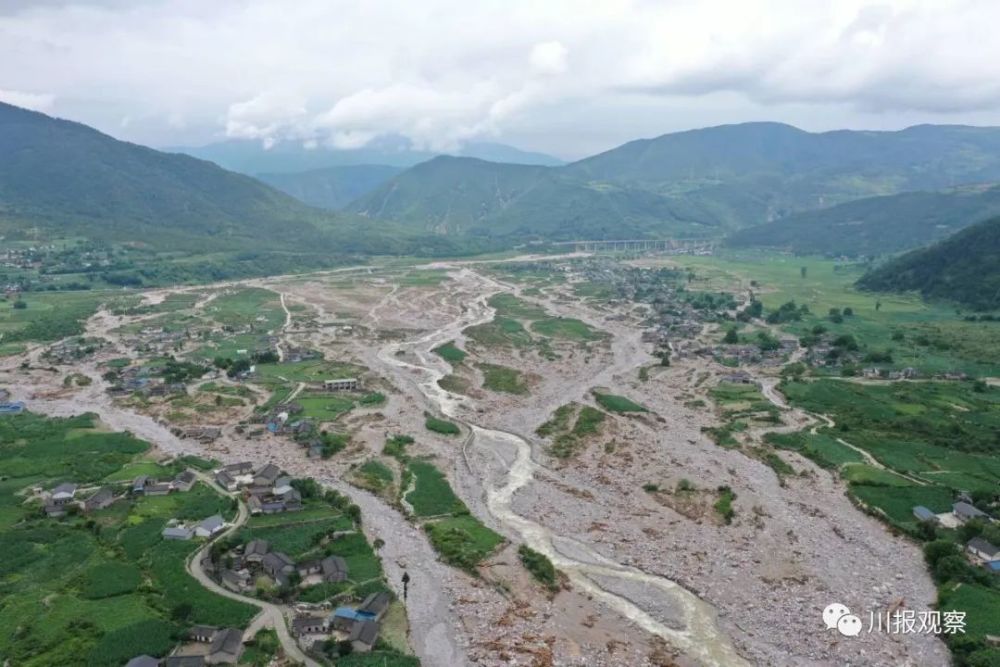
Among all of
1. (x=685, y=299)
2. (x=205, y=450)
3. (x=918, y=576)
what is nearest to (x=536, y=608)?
(x=918, y=576)

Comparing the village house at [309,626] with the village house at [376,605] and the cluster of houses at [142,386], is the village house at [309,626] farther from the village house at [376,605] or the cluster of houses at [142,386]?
the cluster of houses at [142,386]

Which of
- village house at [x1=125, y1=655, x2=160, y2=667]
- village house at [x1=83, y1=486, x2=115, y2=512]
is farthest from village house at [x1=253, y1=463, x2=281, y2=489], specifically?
village house at [x1=125, y1=655, x2=160, y2=667]

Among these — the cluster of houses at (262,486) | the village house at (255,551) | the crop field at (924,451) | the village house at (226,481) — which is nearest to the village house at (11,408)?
the cluster of houses at (262,486)

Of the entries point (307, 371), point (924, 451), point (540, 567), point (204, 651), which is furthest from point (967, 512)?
point (307, 371)

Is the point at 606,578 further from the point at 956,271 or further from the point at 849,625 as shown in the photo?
the point at 956,271

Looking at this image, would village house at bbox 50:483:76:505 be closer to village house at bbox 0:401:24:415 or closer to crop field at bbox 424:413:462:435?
village house at bbox 0:401:24:415

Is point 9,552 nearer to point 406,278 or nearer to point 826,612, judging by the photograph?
point 826,612
